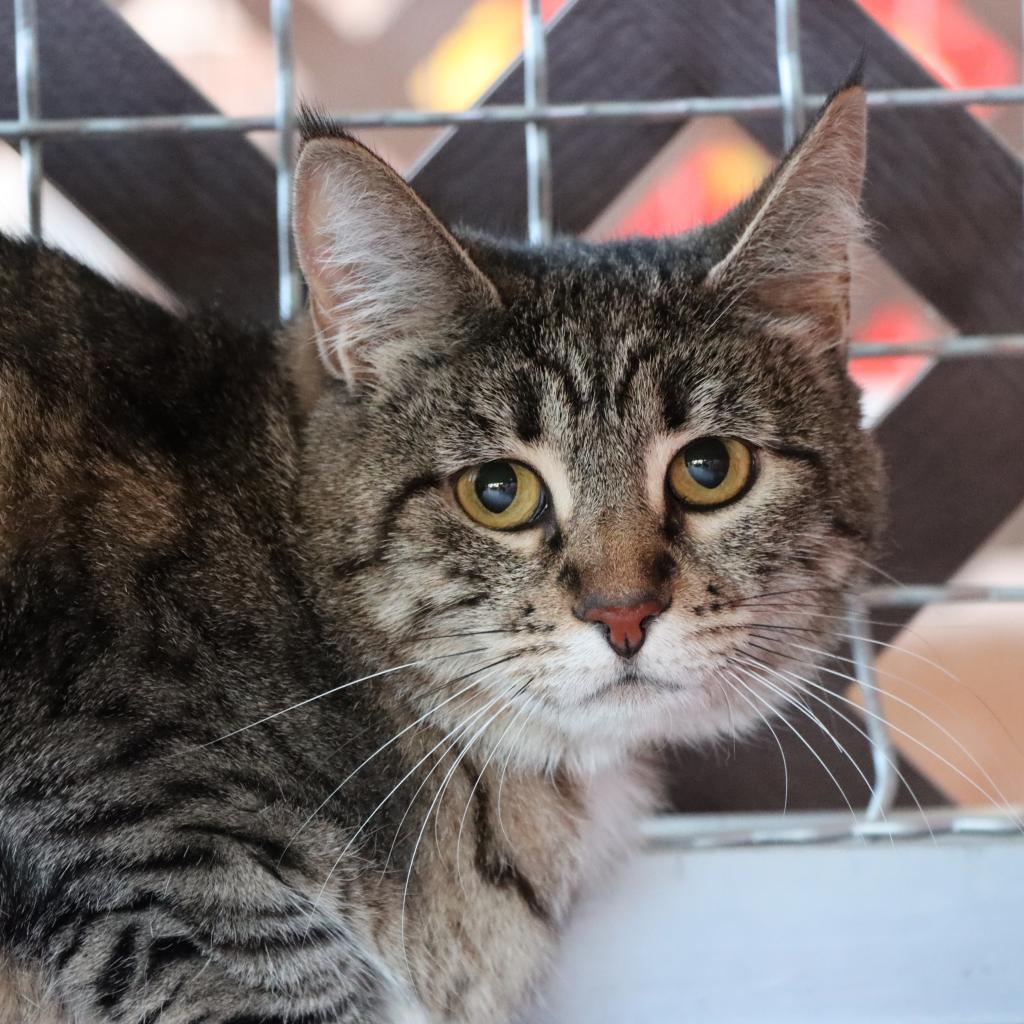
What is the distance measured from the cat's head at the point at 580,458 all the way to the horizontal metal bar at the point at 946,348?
254mm

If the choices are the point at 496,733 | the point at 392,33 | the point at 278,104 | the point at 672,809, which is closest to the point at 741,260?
the point at 496,733

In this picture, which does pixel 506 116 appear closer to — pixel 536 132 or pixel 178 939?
pixel 536 132

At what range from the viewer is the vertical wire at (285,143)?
1.46m

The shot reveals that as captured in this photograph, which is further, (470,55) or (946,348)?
(470,55)

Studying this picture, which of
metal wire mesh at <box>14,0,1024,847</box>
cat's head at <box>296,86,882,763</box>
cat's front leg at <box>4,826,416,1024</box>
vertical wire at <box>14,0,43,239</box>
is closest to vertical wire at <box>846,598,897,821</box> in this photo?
metal wire mesh at <box>14,0,1024,847</box>

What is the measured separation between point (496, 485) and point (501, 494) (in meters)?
0.01

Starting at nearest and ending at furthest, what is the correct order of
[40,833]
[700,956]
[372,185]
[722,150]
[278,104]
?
[40,833]
[372,185]
[700,956]
[278,104]
[722,150]

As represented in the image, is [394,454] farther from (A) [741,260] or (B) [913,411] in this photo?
(B) [913,411]

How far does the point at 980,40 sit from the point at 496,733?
1.61 m

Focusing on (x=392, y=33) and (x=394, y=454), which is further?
(x=392, y=33)

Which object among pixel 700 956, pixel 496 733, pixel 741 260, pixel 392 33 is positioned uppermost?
pixel 392 33

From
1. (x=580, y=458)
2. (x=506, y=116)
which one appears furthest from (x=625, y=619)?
(x=506, y=116)

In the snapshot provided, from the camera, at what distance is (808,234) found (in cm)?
119

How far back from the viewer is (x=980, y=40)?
6.82ft
